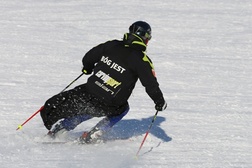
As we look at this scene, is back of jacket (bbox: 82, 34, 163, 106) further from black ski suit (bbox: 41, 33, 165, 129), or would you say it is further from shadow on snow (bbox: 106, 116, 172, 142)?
shadow on snow (bbox: 106, 116, 172, 142)

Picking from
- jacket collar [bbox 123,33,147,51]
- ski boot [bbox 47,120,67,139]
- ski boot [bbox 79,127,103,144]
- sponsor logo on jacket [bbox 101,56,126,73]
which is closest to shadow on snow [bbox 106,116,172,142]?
ski boot [bbox 79,127,103,144]

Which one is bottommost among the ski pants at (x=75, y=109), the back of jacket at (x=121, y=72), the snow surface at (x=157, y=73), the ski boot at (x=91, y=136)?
the snow surface at (x=157, y=73)

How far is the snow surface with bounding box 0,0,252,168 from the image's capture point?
21.5ft

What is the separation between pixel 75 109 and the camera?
6.66 m

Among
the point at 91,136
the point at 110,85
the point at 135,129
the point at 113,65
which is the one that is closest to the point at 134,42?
the point at 113,65

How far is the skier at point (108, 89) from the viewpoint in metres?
6.40

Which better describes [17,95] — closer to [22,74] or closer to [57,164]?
[22,74]

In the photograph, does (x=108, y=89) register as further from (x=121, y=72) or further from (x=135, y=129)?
(x=135, y=129)

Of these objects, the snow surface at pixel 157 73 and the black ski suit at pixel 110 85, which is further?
the snow surface at pixel 157 73

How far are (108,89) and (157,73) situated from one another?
4.58 m

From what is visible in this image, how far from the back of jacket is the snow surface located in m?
0.67

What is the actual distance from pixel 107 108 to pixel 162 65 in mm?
5004

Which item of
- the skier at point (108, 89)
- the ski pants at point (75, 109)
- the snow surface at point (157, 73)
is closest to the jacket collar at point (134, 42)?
the skier at point (108, 89)

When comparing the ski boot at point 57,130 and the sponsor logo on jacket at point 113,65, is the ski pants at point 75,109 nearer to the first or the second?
the ski boot at point 57,130
